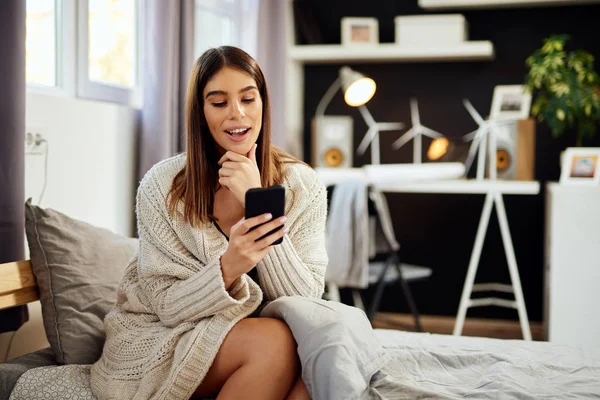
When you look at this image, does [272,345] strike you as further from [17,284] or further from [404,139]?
[404,139]

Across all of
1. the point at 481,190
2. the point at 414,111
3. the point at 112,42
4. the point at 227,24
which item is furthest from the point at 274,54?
the point at 481,190

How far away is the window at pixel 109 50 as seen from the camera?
2283mm

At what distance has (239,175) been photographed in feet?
4.82

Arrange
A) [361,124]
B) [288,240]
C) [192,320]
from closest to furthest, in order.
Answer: [192,320] < [288,240] < [361,124]

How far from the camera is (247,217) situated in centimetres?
131

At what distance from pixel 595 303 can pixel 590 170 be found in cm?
59

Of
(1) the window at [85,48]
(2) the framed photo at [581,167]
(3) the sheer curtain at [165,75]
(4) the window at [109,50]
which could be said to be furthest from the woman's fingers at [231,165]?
(2) the framed photo at [581,167]

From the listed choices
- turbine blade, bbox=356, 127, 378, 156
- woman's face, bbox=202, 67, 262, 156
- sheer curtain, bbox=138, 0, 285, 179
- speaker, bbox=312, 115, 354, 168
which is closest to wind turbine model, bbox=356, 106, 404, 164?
turbine blade, bbox=356, 127, 378, 156

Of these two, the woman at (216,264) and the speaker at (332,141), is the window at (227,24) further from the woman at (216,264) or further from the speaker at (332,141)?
the woman at (216,264)

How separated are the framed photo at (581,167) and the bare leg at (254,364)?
86.4 inches

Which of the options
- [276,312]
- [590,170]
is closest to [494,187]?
[590,170]

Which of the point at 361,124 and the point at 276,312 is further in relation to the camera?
the point at 361,124

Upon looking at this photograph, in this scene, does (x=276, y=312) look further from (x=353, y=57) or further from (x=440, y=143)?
(x=353, y=57)

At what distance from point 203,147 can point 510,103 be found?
8.00ft
